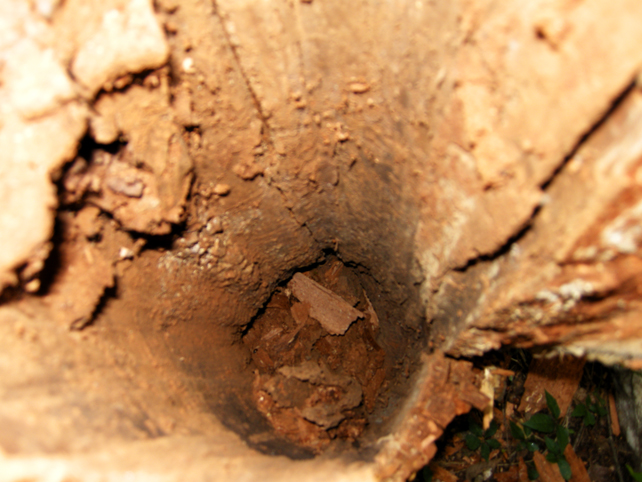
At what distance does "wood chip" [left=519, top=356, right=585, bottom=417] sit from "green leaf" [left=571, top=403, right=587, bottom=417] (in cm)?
4

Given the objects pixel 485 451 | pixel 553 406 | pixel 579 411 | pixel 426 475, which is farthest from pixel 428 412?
pixel 579 411

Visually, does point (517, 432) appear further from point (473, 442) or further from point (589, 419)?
point (589, 419)

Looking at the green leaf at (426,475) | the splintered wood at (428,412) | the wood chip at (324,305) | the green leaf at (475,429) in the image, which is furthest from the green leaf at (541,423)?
the wood chip at (324,305)

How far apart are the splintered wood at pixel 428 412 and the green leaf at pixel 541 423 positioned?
1044 millimetres

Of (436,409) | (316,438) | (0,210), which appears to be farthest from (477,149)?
(316,438)

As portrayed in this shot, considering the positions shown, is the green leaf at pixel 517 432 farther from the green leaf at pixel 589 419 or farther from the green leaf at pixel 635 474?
the green leaf at pixel 635 474

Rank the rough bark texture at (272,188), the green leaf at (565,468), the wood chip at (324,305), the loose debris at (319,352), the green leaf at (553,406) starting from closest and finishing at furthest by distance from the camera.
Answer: the rough bark texture at (272,188)
the loose debris at (319,352)
the green leaf at (565,468)
the green leaf at (553,406)
the wood chip at (324,305)

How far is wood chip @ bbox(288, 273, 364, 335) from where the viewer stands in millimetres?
2791

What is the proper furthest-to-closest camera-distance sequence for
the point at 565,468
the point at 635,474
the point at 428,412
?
the point at 565,468 < the point at 635,474 < the point at 428,412

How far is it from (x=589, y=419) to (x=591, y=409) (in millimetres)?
70

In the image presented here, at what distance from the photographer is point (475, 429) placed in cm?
251

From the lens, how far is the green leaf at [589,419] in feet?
8.14

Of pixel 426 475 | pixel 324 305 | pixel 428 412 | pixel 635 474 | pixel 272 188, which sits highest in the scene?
pixel 272 188

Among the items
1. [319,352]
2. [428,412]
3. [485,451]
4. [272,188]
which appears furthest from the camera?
[319,352]
